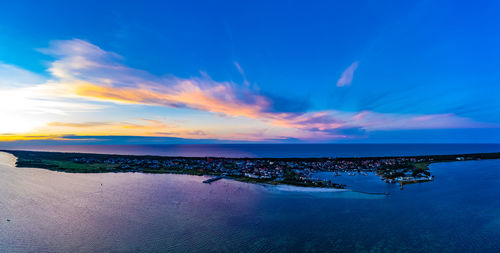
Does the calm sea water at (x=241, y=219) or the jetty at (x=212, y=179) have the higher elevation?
the jetty at (x=212, y=179)

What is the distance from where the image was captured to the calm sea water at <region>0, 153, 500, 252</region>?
66.5 feet

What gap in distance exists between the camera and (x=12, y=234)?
72.3 feet

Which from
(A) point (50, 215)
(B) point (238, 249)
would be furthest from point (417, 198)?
(A) point (50, 215)

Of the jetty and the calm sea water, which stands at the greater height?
the jetty

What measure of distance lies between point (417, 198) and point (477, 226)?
10.6 m

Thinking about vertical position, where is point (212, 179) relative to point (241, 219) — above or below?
above

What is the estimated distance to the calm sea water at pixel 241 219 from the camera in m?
20.3

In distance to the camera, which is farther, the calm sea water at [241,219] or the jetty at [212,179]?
the jetty at [212,179]

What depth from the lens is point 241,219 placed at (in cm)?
2600

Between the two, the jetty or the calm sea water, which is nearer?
the calm sea water

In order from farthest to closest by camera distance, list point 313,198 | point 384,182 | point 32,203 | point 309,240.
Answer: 1. point 384,182
2. point 313,198
3. point 32,203
4. point 309,240

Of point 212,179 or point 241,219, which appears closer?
point 241,219

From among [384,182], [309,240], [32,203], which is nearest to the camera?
[309,240]

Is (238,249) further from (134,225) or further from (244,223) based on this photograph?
(134,225)
